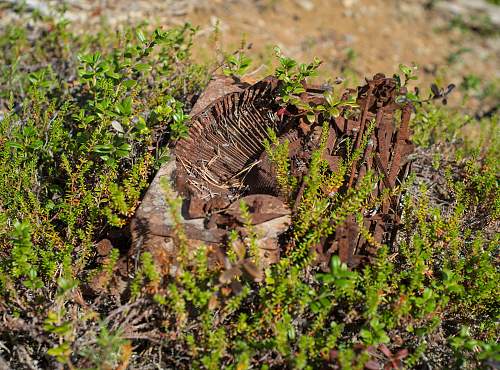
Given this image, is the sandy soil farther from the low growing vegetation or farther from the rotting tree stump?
the low growing vegetation

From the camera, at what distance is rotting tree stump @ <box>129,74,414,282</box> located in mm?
2662

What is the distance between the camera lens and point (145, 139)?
3.15 meters

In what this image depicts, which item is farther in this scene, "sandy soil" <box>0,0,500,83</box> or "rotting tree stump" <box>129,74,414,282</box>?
"sandy soil" <box>0,0,500,83</box>

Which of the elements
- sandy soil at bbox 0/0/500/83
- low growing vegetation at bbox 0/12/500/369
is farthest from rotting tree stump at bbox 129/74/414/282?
sandy soil at bbox 0/0/500/83

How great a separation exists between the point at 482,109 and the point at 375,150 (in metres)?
3.38

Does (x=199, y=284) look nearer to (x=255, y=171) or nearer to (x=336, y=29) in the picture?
(x=255, y=171)

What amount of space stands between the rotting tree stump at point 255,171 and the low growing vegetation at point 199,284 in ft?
0.31

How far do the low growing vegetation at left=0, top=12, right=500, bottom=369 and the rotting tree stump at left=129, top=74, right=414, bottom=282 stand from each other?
0.31ft

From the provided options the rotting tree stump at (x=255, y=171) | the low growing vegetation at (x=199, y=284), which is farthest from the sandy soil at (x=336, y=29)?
the low growing vegetation at (x=199, y=284)

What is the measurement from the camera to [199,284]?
251 cm

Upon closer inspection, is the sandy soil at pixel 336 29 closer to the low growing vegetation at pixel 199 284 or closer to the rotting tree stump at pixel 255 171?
the rotting tree stump at pixel 255 171

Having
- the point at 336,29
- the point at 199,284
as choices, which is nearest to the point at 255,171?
the point at 199,284

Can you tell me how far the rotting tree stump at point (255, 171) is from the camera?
266cm

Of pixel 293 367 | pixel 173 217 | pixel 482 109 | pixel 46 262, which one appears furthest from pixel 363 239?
pixel 482 109
